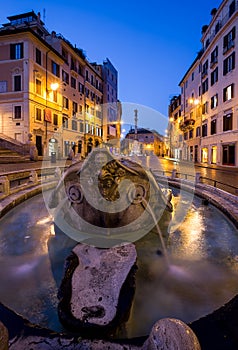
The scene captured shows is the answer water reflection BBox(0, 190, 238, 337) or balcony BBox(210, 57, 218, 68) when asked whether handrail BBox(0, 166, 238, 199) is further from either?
balcony BBox(210, 57, 218, 68)

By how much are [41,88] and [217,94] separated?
24.3m

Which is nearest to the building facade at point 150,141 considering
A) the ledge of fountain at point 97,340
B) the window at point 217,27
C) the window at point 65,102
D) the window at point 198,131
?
the window at point 198,131

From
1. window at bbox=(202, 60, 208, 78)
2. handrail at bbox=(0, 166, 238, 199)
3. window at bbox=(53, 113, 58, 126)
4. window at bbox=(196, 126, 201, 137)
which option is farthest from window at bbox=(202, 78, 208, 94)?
handrail at bbox=(0, 166, 238, 199)

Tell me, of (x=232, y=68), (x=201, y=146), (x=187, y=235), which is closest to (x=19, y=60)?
(x=232, y=68)

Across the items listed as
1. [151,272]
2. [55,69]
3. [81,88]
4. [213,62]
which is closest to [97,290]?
[151,272]

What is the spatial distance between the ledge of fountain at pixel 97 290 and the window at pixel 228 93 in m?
28.0

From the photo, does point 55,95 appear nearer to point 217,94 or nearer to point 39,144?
point 39,144

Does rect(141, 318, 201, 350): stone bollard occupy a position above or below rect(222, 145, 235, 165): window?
below

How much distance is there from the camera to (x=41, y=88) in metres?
31.2

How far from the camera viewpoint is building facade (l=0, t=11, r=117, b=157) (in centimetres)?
2850

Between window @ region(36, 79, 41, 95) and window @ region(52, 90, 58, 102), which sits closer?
window @ region(36, 79, 41, 95)

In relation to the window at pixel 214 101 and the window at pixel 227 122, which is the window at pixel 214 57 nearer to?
the window at pixel 214 101

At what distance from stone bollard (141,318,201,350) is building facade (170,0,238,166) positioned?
26163mm

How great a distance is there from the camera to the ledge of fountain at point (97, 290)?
97.1 inches
